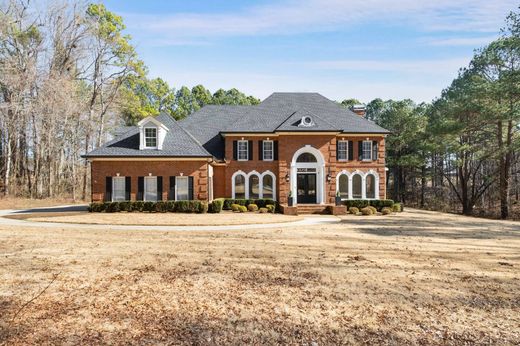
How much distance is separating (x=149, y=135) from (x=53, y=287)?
709 inches

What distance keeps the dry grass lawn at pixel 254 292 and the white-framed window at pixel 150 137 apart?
12.2m

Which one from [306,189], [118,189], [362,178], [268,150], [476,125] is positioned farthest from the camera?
[476,125]

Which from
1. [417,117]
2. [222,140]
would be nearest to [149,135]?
[222,140]

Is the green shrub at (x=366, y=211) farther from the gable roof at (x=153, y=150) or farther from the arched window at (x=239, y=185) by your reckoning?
the gable roof at (x=153, y=150)

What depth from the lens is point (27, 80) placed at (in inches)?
1273

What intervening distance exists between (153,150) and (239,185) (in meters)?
7.70

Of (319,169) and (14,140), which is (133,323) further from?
(14,140)

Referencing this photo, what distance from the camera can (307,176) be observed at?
2758 cm

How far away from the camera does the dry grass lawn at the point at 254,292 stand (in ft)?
18.6

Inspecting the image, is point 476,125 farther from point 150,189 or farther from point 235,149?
point 150,189

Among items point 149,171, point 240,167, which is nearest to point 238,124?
point 240,167

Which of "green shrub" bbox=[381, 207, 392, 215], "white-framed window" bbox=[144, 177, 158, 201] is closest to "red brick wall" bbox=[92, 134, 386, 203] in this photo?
"white-framed window" bbox=[144, 177, 158, 201]

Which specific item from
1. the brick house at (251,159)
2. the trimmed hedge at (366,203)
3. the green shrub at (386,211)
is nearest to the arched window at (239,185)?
the brick house at (251,159)

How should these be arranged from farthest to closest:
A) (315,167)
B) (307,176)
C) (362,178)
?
(362,178), (307,176), (315,167)
